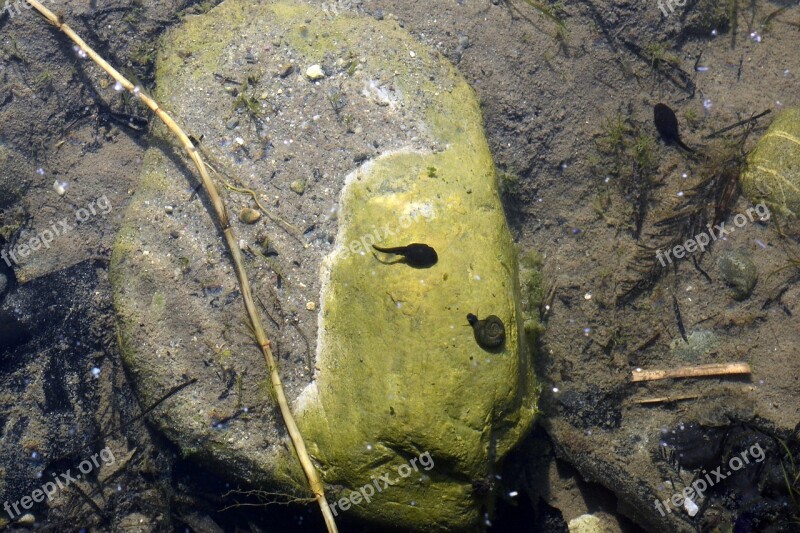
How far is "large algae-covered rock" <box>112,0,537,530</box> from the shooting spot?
3.48m

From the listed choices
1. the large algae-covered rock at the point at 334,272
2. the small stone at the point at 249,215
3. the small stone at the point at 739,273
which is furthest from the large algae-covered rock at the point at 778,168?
the small stone at the point at 249,215

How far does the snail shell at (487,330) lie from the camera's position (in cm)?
341

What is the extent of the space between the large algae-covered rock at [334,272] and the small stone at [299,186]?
42mm

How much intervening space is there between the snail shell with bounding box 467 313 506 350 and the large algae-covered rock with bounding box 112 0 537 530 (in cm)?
5

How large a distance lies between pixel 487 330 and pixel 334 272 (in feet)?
4.01

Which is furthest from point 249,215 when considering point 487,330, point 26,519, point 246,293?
point 26,519

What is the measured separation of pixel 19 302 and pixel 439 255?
3.96 m

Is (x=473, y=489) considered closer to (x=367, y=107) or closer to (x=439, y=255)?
(x=439, y=255)

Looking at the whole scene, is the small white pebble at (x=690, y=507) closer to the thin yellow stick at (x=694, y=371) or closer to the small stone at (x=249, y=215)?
the thin yellow stick at (x=694, y=371)

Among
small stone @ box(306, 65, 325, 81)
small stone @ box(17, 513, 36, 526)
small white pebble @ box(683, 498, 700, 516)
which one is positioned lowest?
small white pebble @ box(683, 498, 700, 516)

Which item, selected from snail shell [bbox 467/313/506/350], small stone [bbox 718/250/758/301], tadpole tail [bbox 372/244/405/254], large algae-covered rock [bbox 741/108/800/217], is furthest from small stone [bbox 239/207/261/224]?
large algae-covered rock [bbox 741/108/800/217]

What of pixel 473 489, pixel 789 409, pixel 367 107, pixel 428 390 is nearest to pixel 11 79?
pixel 367 107

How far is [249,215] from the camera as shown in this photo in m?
4.18

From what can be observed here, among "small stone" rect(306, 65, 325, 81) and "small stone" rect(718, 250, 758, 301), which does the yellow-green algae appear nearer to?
"small stone" rect(306, 65, 325, 81)
